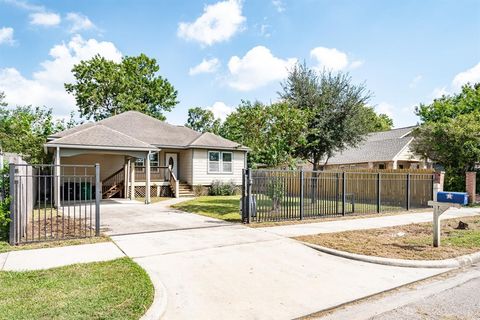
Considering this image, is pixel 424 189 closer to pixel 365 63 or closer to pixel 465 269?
pixel 365 63

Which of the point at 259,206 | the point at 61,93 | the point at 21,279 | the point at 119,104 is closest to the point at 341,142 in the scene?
the point at 259,206

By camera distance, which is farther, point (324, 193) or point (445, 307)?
point (324, 193)

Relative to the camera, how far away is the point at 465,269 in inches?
251

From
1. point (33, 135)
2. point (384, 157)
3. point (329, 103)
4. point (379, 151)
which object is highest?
point (329, 103)

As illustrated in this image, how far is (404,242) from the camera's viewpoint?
816 centimetres

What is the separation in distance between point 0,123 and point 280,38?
123ft

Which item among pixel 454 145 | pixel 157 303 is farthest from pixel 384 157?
pixel 157 303

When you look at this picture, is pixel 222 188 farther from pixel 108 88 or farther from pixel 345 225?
pixel 108 88

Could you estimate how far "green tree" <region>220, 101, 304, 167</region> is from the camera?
1363 centimetres

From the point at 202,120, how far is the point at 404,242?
146 ft

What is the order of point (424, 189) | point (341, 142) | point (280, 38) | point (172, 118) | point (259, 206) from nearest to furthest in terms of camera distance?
1. point (259, 206)
2. point (280, 38)
3. point (424, 189)
4. point (341, 142)
5. point (172, 118)

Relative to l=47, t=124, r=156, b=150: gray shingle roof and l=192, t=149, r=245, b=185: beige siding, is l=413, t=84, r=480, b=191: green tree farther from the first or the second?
l=47, t=124, r=156, b=150: gray shingle roof

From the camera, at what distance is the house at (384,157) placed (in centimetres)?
2694

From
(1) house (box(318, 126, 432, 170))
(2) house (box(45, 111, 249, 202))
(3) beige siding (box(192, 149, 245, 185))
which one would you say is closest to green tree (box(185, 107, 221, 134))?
(1) house (box(318, 126, 432, 170))
